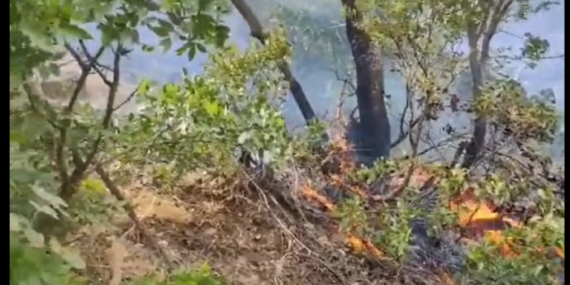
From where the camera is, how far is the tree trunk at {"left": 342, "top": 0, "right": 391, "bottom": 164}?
43.4 inches

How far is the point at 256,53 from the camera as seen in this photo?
3.44ft

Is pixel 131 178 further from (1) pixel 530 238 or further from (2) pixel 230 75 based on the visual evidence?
(1) pixel 530 238

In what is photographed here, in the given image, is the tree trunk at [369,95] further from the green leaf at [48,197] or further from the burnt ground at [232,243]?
the green leaf at [48,197]

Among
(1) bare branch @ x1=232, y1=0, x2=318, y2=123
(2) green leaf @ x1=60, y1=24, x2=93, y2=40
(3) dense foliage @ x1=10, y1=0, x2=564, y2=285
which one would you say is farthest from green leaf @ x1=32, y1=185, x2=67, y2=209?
(1) bare branch @ x1=232, y1=0, x2=318, y2=123

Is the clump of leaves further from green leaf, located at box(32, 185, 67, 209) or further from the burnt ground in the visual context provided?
green leaf, located at box(32, 185, 67, 209)

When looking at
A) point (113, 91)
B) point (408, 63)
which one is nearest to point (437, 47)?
point (408, 63)

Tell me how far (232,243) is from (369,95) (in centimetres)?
28

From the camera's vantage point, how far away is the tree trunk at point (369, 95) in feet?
3.62

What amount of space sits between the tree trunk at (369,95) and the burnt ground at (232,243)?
0.13 meters

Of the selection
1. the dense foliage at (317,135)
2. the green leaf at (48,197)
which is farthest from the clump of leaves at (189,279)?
the green leaf at (48,197)

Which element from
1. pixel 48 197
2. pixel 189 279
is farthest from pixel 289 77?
pixel 48 197

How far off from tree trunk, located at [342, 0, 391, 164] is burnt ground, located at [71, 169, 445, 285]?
0.13 meters
